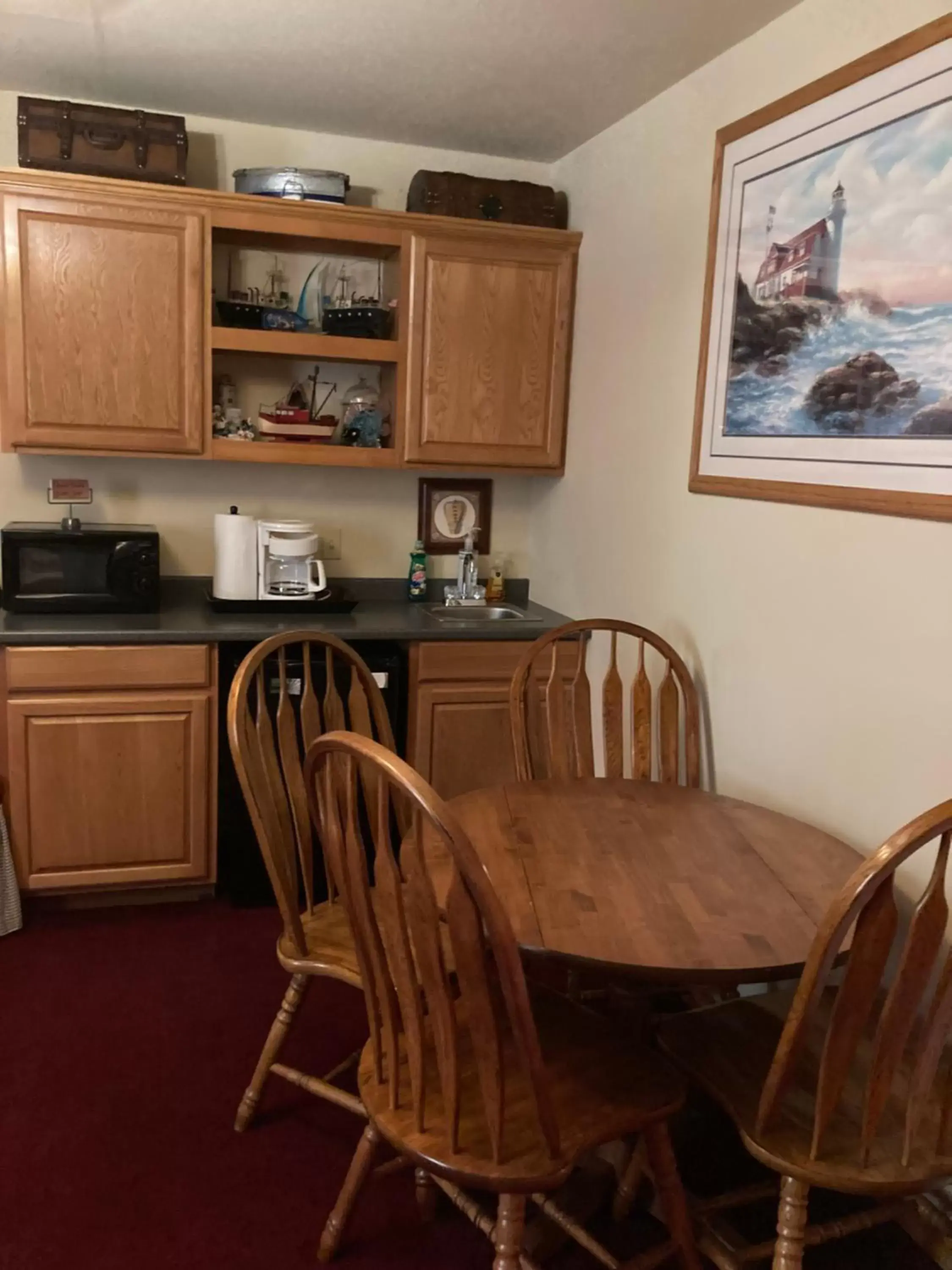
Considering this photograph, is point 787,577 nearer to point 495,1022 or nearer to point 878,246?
point 878,246

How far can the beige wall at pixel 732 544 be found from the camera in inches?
74.2

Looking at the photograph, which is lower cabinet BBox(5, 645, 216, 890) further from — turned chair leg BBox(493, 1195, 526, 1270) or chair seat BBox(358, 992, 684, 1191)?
turned chair leg BBox(493, 1195, 526, 1270)

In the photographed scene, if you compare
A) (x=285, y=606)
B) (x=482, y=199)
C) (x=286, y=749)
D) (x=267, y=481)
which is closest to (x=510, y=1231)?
(x=286, y=749)

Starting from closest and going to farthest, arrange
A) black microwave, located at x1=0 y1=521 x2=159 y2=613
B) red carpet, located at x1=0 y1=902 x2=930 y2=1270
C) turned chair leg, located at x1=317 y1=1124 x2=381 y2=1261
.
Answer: turned chair leg, located at x1=317 y1=1124 x2=381 y2=1261 → red carpet, located at x1=0 y1=902 x2=930 y2=1270 → black microwave, located at x1=0 y1=521 x2=159 y2=613

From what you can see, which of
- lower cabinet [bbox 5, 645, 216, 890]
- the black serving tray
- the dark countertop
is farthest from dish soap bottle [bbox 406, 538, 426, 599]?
lower cabinet [bbox 5, 645, 216, 890]

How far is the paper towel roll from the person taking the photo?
3.09 metres

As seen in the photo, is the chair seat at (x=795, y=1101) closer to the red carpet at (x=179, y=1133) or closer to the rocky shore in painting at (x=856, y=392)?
the red carpet at (x=179, y=1133)

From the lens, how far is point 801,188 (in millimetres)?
2129

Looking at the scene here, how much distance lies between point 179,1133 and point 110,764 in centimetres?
112

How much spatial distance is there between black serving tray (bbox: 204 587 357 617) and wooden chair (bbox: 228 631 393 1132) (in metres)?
0.84

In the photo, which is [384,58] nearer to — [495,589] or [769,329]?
[769,329]

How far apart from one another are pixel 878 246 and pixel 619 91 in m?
1.16

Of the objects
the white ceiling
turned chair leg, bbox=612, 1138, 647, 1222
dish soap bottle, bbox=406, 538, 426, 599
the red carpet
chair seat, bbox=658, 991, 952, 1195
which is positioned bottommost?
the red carpet

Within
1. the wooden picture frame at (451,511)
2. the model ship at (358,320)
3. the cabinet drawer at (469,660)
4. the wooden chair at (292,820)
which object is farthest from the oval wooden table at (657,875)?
the model ship at (358,320)
